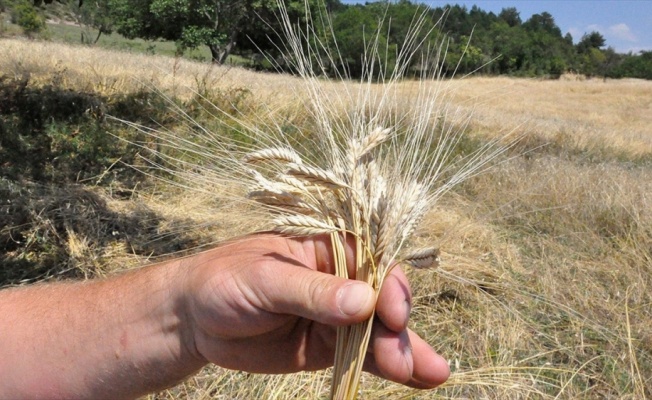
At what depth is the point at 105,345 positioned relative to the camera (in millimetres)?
1163

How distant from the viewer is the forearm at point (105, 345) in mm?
1159

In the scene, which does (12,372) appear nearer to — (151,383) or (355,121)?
(151,383)

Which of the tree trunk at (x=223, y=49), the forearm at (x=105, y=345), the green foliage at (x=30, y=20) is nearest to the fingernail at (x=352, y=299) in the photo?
the forearm at (x=105, y=345)

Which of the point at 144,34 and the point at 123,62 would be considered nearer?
the point at 123,62

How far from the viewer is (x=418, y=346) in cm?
111

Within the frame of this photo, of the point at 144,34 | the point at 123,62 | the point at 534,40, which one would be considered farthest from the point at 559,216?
the point at 534,40

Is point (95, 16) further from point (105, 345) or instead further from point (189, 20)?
point (105, 345)

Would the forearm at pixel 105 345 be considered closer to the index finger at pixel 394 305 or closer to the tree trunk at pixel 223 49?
the index finger at pixel 394 305

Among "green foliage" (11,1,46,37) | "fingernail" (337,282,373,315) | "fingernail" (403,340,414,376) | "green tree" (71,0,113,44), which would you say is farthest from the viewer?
"green tree" (71,0,113,44)

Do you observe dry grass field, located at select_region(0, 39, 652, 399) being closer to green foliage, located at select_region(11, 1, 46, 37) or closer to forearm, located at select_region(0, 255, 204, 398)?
forearm, located at select_region(0, 255, 204, 398)

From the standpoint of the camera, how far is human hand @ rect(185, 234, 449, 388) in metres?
0.97

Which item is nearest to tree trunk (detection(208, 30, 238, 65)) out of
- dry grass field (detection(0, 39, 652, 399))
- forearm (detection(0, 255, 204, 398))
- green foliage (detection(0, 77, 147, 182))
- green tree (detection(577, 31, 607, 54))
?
green foliage (detection(0, 77, 147, 182))

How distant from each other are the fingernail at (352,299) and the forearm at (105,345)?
390mm

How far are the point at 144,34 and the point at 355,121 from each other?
32.4 metres
